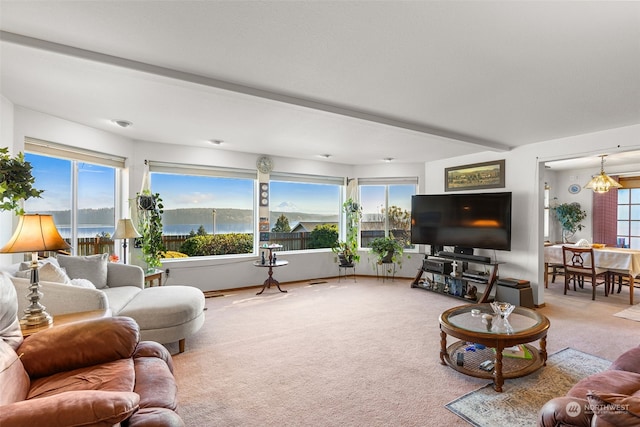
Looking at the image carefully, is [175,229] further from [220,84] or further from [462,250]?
[462,250]

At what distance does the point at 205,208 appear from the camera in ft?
17.5

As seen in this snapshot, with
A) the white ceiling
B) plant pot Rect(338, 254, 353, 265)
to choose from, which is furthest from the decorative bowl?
plant pot Rect(338, 254, 353, 265)

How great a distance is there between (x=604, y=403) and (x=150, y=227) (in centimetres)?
487

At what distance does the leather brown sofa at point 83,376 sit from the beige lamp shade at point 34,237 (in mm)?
357

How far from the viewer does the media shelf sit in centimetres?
459

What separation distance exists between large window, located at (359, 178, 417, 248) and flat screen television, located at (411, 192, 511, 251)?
0.76 m

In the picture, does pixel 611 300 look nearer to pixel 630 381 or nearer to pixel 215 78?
pixel 630 381

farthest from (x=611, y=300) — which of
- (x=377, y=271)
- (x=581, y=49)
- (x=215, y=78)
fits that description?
(x=215, y=78)

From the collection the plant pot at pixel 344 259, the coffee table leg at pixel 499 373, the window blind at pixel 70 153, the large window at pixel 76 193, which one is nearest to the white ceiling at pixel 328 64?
the window blind at pixel 70 153

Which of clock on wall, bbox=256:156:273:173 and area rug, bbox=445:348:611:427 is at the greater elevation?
clock on wall, bbox=256:156:273:173

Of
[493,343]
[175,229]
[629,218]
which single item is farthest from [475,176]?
[175,229]

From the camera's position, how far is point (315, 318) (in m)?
3.91

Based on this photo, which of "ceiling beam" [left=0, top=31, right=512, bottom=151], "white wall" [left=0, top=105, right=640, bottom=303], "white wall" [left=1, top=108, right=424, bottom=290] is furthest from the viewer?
"white wall" [left=0, top=105, right=640, bottom=303]

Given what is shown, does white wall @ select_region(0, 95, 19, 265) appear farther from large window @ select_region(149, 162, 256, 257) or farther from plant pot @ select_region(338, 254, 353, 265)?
plant pot @ select_region(338, 254, 353, 265)
